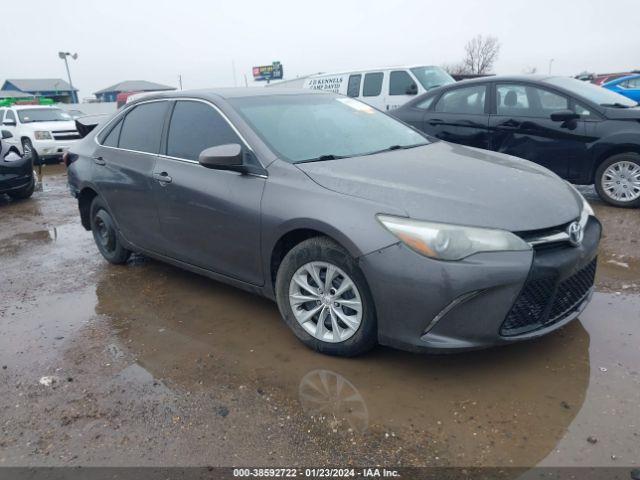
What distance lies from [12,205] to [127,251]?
17.0 ft

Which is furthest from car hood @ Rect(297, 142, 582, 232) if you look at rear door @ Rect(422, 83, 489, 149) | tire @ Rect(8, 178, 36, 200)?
tire @ Rect(8, 178, 36, 200)

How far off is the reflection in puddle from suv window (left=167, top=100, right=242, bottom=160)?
167cm

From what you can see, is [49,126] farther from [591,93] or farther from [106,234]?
[591,93]

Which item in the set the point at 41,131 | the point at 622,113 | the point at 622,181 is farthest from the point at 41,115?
the point at 622,181

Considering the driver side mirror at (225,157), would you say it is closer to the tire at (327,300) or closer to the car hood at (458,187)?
the car hood at (458,187)

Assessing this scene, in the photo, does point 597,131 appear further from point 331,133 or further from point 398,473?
point 398,473

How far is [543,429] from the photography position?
2.52 metres

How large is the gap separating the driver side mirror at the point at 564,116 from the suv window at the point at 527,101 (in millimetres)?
178

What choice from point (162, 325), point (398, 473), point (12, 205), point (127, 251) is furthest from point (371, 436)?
point (12, 205)

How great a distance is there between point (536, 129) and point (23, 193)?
27.3ft

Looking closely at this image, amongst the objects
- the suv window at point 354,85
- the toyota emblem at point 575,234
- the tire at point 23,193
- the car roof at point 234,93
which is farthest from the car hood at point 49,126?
the toyota emblem at point 575,234

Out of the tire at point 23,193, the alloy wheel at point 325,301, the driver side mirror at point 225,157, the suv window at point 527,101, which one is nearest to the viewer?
the alloy wheel at point 325,301

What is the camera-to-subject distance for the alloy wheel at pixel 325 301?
3.03 m

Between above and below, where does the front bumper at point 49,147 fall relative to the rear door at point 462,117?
below
